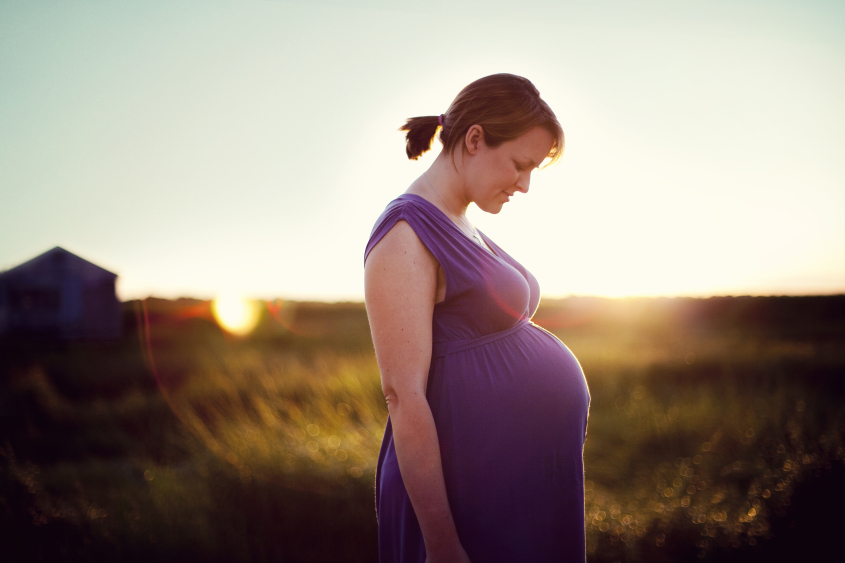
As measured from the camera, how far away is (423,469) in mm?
1010

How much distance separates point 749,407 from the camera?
573 centimetres

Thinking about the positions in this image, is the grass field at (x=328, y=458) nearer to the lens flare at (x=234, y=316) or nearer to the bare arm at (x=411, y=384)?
the bare arm at (x=411, y=384)

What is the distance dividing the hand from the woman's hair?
1065 mm

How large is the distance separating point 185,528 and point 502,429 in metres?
2.88

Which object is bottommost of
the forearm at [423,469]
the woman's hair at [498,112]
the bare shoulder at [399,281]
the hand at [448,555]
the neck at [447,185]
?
the hand at [448,555]

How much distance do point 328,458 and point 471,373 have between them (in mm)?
2759

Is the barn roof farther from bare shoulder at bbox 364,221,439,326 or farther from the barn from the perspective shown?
bare shoulder at bbox 364,221,439,326

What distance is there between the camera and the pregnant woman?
1025 millimetres

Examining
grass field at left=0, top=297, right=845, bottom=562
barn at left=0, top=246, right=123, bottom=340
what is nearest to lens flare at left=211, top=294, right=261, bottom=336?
barn at left=0, top=246, right=123, bottom=340

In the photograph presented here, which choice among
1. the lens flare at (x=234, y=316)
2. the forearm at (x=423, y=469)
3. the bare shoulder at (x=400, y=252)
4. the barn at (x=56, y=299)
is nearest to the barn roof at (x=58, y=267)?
the barn at (x=56, y=299)

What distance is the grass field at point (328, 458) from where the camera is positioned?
9.31 feet

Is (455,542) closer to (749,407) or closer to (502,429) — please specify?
(502,429)

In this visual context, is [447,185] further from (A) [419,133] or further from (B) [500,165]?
(A) [419,133]

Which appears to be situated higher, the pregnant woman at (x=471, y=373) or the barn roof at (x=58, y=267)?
the barn roof at (x=58, y=267)
